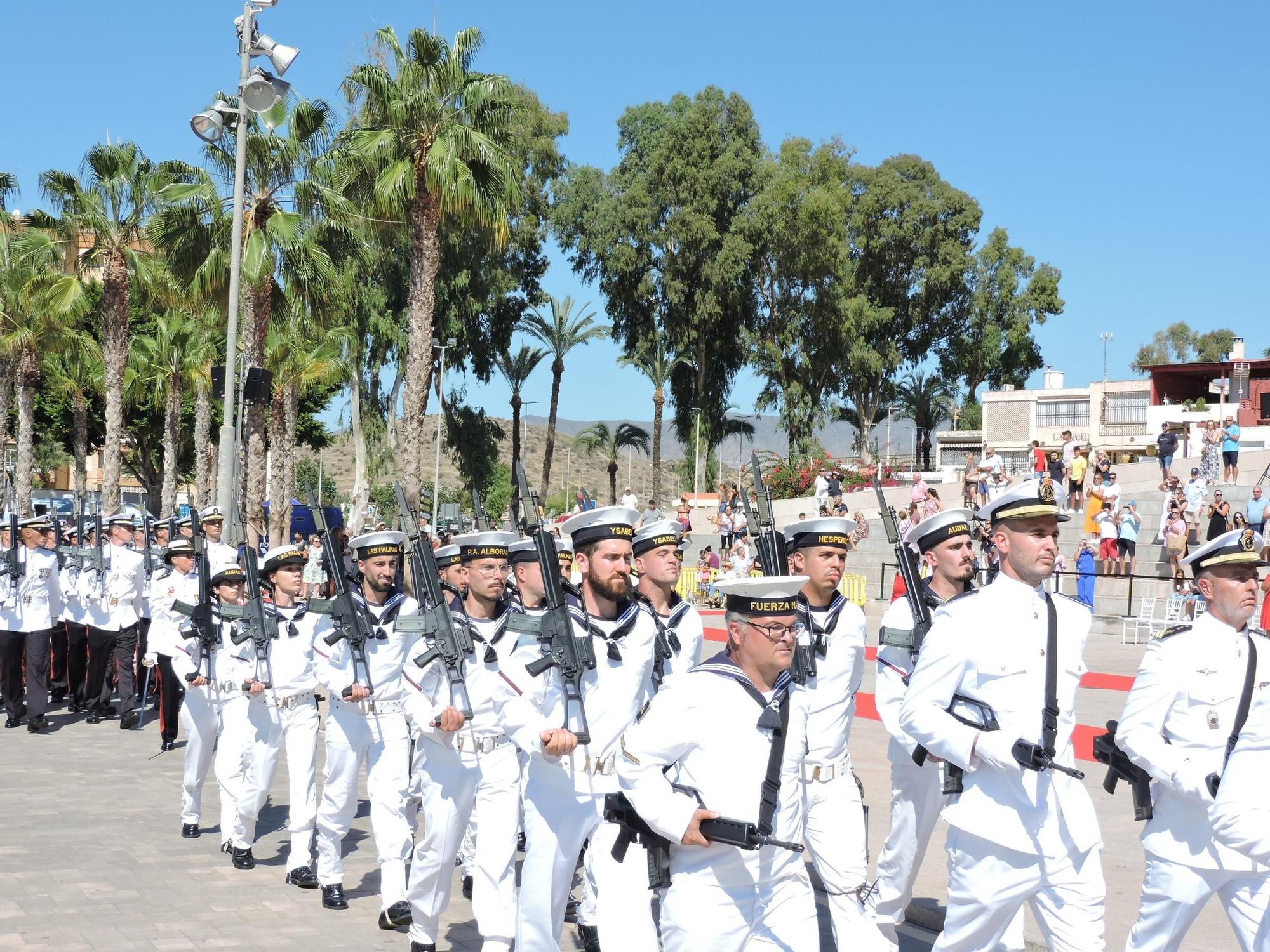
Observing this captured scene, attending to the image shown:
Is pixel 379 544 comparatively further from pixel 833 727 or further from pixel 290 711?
pixel 833 727

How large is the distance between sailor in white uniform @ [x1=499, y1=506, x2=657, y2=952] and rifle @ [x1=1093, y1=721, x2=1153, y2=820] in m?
2.02

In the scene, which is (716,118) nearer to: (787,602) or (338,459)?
(787,602)

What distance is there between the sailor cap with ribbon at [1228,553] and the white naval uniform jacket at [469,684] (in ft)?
10.9

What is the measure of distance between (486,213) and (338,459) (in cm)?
11120

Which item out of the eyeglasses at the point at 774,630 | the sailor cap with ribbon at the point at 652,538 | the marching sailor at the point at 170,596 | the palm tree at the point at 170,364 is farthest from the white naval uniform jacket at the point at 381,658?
the palm tree at the point at 170,364

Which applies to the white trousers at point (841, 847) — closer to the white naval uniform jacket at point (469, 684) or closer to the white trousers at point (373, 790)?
the white naval uniform jacket at point (469, 684)

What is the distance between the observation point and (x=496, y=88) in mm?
25422

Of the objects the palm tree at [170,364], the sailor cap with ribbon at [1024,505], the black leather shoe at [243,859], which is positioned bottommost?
the black leather shoe at [243,859]

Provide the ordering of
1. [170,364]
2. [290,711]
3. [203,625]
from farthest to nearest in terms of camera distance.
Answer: [170,364], [203,625], [290,711]

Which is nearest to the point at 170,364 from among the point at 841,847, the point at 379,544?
the point at 379,544

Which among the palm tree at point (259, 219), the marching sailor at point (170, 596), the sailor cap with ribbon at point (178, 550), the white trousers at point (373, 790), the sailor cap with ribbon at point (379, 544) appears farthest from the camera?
the palm tree at point (259, 219)

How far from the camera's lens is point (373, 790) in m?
Answer: 8.14

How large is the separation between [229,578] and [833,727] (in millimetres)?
5978

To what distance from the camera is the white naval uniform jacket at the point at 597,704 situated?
19.7ft
